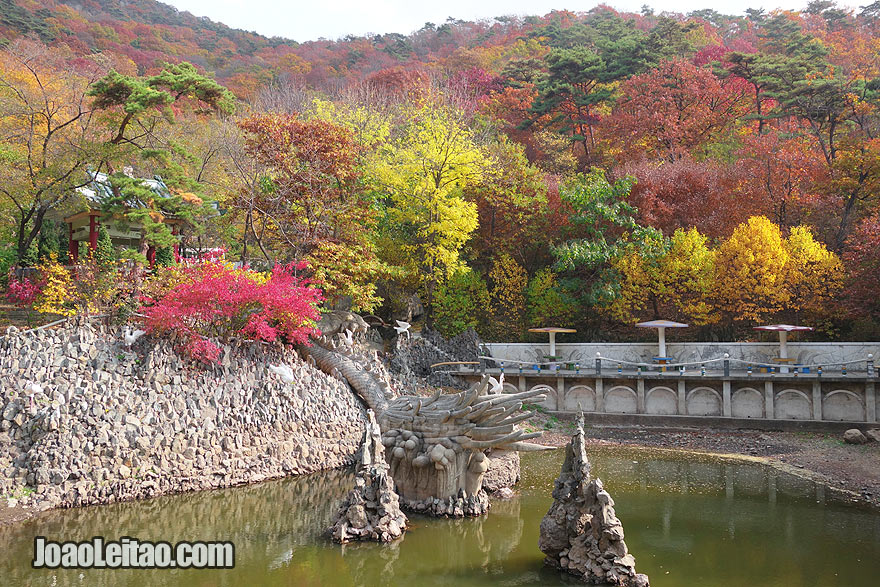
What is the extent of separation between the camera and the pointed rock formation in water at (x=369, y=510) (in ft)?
Answer: 29.5

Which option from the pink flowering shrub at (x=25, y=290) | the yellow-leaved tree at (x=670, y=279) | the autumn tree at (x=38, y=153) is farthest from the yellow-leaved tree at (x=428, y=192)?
the pink flowering shrub at (x=25, y=290)

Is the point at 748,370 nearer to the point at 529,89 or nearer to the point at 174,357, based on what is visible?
the point at 174,357

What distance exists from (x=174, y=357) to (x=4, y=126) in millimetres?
12309

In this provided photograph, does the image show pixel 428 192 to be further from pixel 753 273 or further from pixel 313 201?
pixel 753 273

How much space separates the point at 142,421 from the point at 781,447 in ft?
49.5

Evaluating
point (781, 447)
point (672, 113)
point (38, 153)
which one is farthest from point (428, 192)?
point (672, 113)

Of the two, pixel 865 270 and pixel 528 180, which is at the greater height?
pixel 528 180

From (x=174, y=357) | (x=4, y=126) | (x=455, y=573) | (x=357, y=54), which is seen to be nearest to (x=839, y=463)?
(x=455, y=573)

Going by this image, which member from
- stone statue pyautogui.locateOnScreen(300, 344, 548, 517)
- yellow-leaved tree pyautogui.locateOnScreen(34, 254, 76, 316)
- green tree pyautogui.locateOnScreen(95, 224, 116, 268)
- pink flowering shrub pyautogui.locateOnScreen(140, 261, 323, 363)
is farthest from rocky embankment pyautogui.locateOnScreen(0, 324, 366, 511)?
green tree pyautogui.locateOnScreen(95, 224, 116, 268)

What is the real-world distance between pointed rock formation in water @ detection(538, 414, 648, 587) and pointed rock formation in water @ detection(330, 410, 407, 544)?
2193 mm

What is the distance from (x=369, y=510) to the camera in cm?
912

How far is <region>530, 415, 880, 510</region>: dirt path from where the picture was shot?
1288 cm

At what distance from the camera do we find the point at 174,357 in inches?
520

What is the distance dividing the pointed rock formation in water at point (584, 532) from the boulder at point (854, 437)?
11730 millimetres
